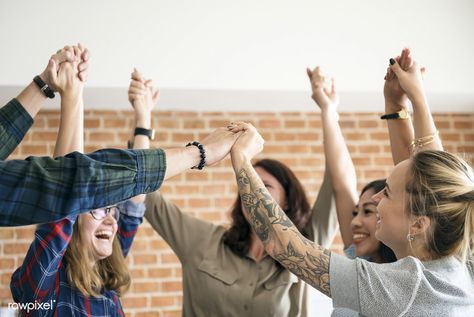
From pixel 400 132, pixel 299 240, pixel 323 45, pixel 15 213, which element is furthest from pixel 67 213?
pixel 323 45

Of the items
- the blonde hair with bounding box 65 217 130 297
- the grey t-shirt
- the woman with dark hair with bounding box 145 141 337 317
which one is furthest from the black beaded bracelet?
the woman with dark hair with bounding box 145 141 337 317

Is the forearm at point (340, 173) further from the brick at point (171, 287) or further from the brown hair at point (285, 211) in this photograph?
the brick at point (171, 287)

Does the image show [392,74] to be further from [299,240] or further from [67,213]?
[67,213]

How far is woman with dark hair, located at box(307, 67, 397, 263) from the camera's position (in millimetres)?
2449

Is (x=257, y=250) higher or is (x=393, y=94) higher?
(x=393, y=94)

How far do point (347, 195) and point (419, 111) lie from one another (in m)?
0.53

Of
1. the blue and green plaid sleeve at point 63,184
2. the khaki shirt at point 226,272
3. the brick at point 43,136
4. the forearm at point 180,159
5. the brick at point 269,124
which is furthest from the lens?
the brick at point 269,124

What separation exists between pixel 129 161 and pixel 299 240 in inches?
19.8

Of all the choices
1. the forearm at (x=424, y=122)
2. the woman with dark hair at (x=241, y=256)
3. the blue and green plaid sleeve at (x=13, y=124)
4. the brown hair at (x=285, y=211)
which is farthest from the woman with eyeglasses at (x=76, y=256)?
the forearm at (x=424, y=122)

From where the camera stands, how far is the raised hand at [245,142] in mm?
1927

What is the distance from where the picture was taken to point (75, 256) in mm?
2303

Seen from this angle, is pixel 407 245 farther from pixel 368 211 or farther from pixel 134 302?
pixel 134 302

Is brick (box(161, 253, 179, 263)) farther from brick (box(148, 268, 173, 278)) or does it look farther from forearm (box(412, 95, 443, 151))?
forearm (box(412, 95, 443, 151))

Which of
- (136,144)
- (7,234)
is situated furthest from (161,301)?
(136,144)
